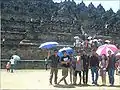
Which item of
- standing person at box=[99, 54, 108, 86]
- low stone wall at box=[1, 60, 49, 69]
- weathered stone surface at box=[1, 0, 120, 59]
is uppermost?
weathered stone surface at box=[1, 0, 120, 59]

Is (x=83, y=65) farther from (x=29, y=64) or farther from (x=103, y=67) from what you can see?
(x=29, y=64)

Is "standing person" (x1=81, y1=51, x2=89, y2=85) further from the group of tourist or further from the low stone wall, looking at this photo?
the low stone wall

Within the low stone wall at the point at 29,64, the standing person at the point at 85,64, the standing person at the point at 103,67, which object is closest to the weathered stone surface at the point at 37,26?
the low stone wall at the point at 29,64

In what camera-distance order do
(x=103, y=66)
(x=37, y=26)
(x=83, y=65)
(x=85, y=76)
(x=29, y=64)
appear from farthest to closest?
(x=37, y=26), (x=29, y=64), (x=103, y=66), (x=85, y=76), (x=83, y=65)

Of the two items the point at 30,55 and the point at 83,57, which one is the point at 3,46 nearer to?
the point at 30,55

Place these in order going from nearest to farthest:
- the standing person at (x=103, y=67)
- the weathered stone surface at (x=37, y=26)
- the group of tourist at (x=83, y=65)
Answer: the group of tourist at (x=83, y=65) → the standing person at (x=103, y=67) → the weathered stone surface at (x=37, y=26)

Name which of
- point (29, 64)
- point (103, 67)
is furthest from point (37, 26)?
point (103, 67)

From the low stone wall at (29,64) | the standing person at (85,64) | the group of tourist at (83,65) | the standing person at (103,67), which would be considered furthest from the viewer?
the low stone wall at (29,64)

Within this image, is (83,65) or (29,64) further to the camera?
(29,64)

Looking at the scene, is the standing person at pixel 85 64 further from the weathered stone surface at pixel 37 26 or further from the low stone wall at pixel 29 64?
the weathered stone surface at pixel 37 26

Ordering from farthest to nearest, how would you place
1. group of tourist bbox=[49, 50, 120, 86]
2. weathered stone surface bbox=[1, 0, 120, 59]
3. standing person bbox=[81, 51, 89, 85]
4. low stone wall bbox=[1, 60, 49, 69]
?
weathered stone surface bbox=[1, 0, 120, 59], low stone wall bbox=[1, 60, 49, 69], standing person bbox=[81, 51, 89, 85], group of tourist bbox=[49, 50, 120, 86]

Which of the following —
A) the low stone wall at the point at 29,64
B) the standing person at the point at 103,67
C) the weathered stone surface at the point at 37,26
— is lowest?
the low stone wall at the point at 29,64

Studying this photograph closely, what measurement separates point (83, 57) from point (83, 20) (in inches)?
1650

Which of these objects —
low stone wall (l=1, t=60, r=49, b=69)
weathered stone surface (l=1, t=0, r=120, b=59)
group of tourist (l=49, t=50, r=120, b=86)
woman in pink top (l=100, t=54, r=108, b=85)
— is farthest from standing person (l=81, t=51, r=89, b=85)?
weathered stone surface (l=1, t=0, r=120, b=59)
